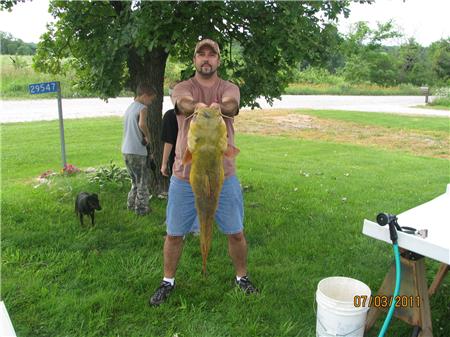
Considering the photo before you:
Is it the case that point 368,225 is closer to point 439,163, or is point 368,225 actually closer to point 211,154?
point 211,154

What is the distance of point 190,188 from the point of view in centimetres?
345

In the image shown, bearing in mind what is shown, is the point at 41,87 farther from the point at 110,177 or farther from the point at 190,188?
the point at 190,188

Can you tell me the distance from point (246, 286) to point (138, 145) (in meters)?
A: 2.56

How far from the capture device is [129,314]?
11.4 ft

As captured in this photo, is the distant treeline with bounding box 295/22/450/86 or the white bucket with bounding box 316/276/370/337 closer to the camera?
the white bucket with bounding box 316/276/370/337

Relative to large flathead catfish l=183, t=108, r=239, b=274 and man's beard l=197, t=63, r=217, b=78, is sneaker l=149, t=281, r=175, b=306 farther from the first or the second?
man's beard l=197, t=63, r=217, b=78

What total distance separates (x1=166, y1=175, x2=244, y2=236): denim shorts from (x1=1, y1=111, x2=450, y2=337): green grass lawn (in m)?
0.64

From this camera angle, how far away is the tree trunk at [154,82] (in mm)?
6078

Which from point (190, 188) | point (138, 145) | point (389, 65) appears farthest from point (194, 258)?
point (389, 65)

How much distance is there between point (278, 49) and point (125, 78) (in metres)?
2.58

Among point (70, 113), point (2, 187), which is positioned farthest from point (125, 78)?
point (70, 113)

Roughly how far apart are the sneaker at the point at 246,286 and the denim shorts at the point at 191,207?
52cm

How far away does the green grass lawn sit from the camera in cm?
340
